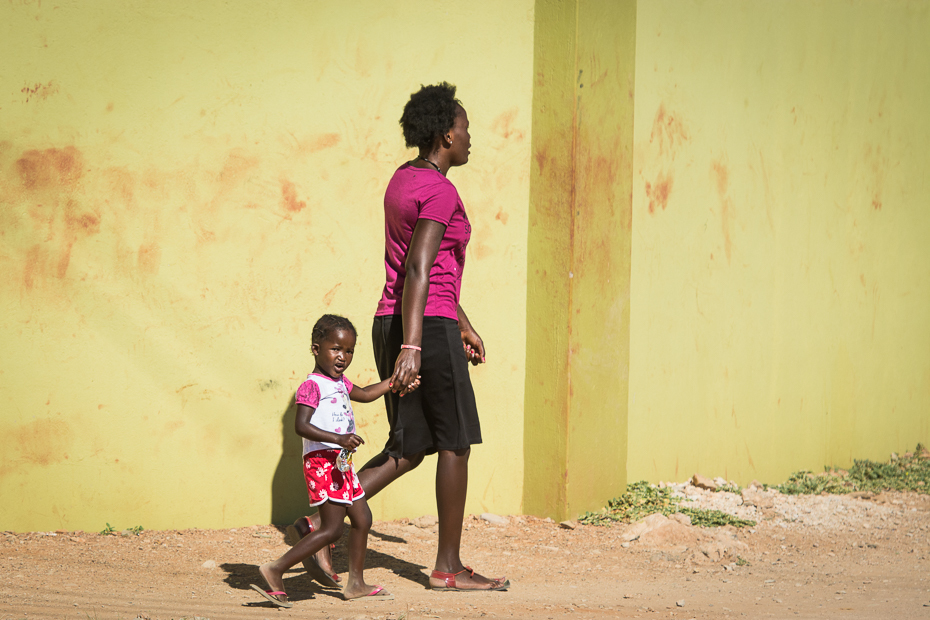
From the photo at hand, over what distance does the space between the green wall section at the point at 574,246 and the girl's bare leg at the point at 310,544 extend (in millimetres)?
1779

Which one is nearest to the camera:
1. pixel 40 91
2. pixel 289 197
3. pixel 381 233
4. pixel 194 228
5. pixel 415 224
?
pixel 415 224

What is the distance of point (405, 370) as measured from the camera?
129 inches

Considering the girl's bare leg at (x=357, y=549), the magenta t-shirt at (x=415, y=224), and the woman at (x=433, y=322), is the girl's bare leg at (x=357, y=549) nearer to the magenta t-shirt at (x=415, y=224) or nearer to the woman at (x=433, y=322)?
the woman at (x=433, y=322)

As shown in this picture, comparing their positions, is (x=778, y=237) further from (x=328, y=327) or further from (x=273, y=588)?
(x=273, y=588)

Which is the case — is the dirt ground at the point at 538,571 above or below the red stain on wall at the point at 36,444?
below

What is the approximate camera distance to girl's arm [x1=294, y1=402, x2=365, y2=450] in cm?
320

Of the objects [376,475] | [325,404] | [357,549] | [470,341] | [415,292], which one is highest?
[415,292]

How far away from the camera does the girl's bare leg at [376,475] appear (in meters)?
3.54

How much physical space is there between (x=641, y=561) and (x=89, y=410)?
2.73 metres

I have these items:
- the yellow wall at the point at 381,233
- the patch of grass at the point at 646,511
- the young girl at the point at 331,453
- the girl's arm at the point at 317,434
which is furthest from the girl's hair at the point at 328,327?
the patch of grass at the point at 646,511

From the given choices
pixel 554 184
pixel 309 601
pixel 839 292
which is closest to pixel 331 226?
pixel 554 184

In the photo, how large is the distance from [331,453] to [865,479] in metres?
4.58

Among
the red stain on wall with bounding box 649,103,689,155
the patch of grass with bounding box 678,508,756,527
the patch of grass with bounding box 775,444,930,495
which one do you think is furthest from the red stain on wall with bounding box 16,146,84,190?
the patch of grass with bounding box 775,444,930,495

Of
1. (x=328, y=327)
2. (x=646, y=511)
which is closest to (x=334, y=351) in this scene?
(x=328, y=327)
